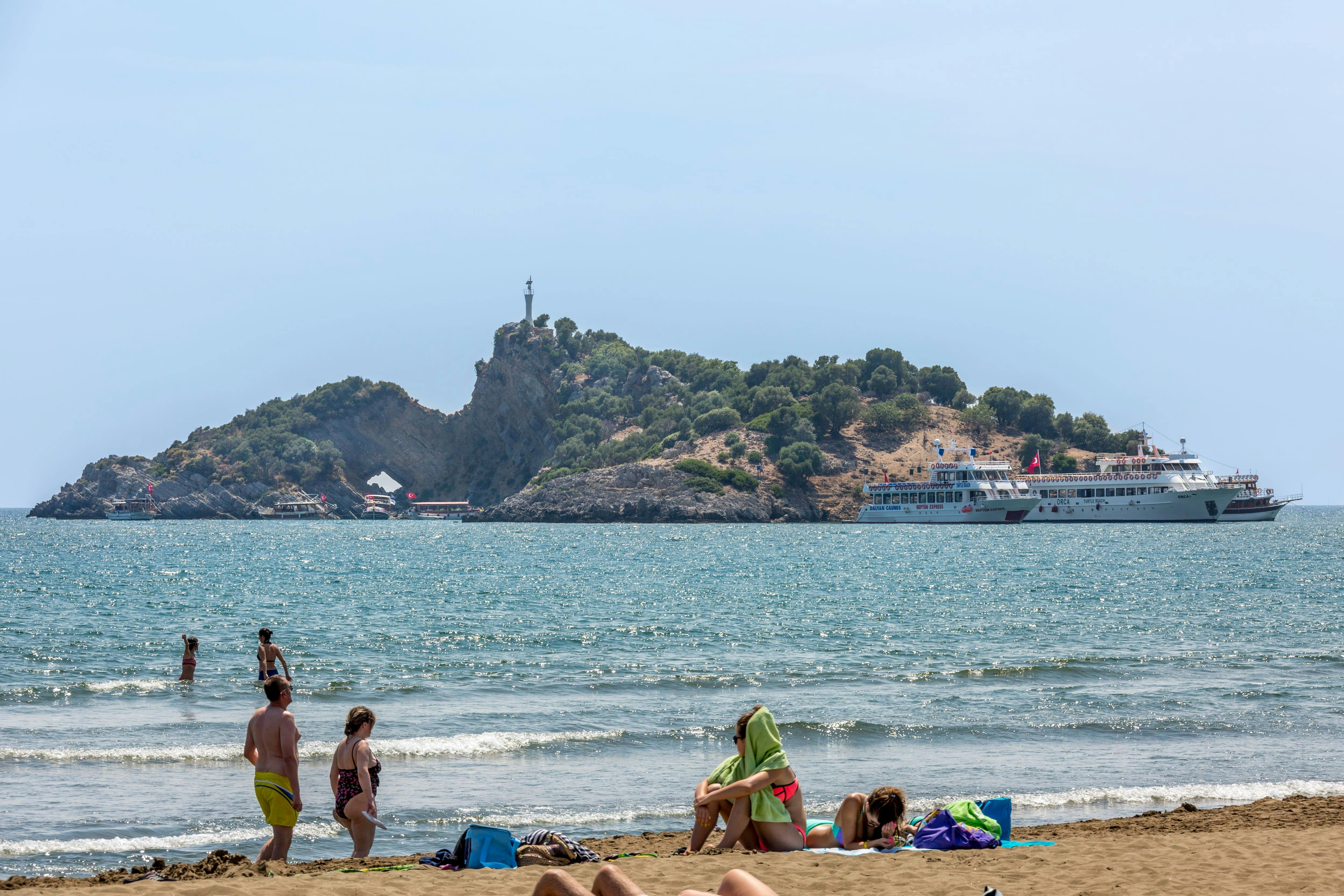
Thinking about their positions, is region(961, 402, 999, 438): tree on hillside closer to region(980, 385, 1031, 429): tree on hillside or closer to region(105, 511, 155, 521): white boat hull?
region(980, 385, 1031, 429): tree on hillside

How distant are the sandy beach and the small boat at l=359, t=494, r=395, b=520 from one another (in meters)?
172

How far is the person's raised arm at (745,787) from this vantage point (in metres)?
7.76

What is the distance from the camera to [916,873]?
7496 millimetres

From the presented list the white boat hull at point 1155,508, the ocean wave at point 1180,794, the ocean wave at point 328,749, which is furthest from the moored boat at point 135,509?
the ocean wave at point 1180,794

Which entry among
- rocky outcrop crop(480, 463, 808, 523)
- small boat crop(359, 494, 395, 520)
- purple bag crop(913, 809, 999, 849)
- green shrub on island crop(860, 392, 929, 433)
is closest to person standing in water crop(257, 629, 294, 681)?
purple bag crop(913, 809, 999, 849)

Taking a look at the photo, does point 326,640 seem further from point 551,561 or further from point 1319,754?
point 551,561

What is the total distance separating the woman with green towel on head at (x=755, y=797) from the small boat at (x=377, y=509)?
17246cm

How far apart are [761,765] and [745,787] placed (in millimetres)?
214

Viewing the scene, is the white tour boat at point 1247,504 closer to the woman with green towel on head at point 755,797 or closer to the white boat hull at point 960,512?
the white boat hull at point 960,512

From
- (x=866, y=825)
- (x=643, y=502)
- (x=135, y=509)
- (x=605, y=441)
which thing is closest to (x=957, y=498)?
(x=643, y=502)

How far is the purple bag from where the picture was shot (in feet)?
27.5

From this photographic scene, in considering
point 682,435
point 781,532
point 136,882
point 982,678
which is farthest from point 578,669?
point 682,435

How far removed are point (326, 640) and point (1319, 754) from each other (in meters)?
20.6

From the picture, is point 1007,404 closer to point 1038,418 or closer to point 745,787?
point 1038,418
